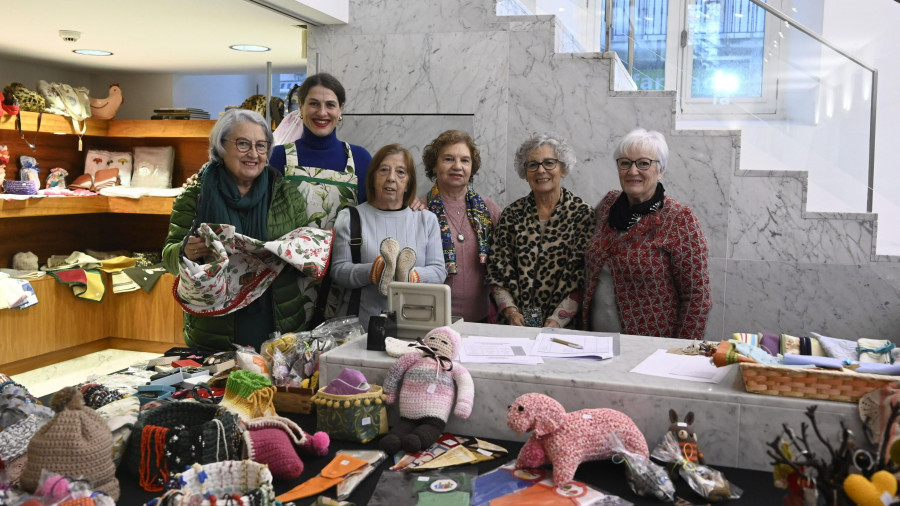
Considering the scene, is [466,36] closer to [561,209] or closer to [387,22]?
[387,22]

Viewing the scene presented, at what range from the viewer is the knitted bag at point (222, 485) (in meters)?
1.35

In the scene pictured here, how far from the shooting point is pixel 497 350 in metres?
2.05

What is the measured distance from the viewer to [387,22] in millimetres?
4355

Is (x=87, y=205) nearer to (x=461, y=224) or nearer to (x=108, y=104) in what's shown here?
(x=108, y=104)

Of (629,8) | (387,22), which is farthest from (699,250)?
(387,22)

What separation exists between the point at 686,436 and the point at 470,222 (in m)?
1.74

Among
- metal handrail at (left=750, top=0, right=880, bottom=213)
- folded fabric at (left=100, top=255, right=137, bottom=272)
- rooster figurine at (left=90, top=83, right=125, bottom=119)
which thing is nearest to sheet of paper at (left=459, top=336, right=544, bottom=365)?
metal handrail at (left=750, top=0, right=880, bottom=213)

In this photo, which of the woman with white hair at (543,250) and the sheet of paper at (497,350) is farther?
the woman with white hair at (543,250)

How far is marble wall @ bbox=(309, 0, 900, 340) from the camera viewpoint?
383cm

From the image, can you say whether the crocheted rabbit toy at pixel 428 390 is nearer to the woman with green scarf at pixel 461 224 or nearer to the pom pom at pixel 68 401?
the pom pom at pixel 68 401

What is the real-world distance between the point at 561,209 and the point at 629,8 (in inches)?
73.9

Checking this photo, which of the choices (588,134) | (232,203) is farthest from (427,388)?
(588,134)

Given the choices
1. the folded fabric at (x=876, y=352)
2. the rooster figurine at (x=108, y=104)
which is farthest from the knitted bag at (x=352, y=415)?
the rooster figurine at (x=108, y=104)

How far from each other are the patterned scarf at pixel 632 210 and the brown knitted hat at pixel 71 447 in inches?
78.1
